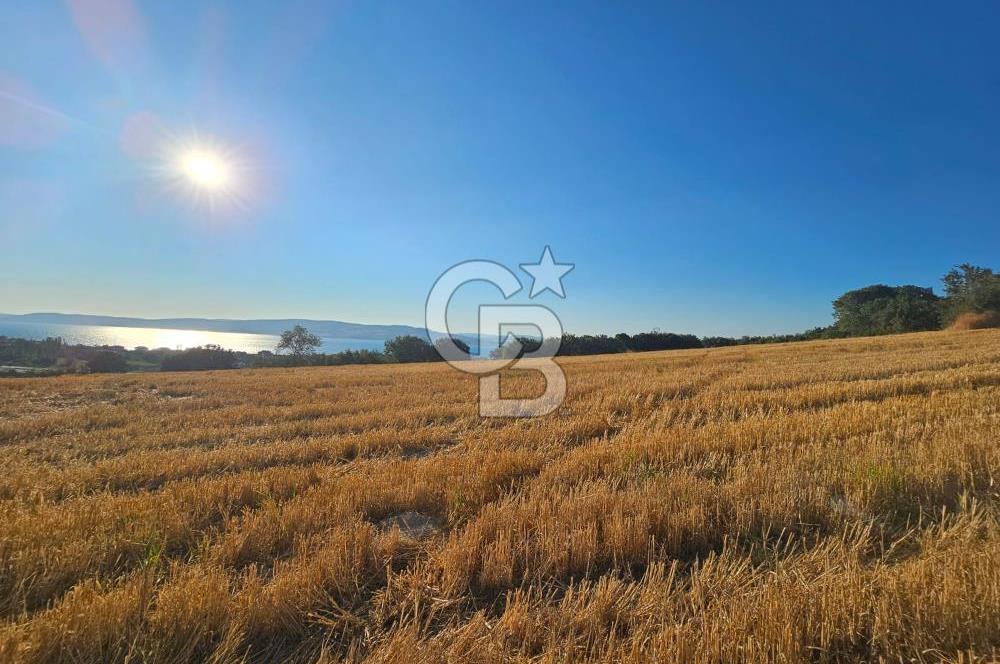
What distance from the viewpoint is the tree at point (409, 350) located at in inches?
2938

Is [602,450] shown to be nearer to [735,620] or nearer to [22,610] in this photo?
[735,620]

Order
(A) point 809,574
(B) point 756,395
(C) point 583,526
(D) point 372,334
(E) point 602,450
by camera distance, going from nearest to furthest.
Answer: (A) point 809,574 → (C) point 583,526 → (E) point 602,450 → (B) point 756,395 → (D) point 372,334

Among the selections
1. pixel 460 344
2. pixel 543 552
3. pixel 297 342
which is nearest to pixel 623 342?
pixel 460 344

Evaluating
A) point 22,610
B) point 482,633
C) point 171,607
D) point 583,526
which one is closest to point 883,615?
point 583,526

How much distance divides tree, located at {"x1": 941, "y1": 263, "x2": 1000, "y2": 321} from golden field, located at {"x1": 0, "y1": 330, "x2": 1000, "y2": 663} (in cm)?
6599

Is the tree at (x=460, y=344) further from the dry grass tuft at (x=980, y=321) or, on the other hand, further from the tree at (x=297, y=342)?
the tree at (x=297, y=342)

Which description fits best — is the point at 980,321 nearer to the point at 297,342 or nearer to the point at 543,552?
the point at 543,552

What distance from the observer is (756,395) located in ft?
30.3

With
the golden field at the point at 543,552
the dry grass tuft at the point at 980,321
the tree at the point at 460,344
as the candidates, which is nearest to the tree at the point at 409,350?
the tree at the point at 460,344

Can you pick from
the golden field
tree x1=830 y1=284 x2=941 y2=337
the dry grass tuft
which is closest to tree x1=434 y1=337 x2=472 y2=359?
the golden field

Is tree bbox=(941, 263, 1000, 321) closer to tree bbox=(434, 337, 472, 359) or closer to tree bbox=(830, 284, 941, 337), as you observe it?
tree bbox=(830, 284, 941, 337)

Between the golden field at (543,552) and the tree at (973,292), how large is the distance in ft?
217

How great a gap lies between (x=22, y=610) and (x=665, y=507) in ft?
14.8

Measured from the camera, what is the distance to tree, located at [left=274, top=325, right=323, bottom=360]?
10288 cm
